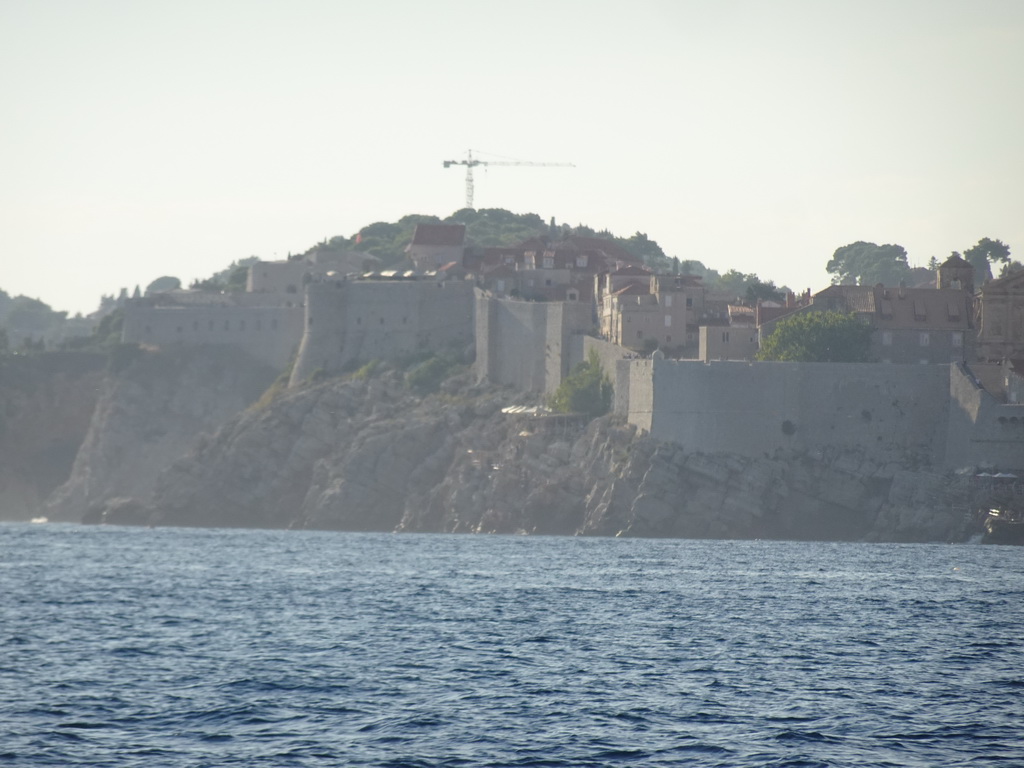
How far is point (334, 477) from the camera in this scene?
93.1 meters

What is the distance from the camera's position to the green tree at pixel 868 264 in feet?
543

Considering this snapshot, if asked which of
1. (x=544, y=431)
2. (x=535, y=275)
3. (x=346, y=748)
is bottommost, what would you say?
(x=346, y=748)

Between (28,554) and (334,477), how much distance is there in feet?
69.4

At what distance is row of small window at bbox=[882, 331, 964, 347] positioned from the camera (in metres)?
88.6

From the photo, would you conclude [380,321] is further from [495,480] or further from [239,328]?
[495,480]

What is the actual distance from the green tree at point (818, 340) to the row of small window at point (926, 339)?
1597 millimetres

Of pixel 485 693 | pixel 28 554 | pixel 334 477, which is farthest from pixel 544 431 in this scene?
pixel 485 693

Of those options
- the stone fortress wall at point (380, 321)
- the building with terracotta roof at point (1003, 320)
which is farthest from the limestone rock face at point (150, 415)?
the building with terracotta roof at point (1003, 320)

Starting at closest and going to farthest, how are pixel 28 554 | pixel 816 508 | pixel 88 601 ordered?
pixel 88 601 → pixel 28 554 → pixel 816 508

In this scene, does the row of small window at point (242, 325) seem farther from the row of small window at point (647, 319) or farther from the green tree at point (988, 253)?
the green tree at point (988, 253)

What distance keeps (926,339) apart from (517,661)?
2067 inches

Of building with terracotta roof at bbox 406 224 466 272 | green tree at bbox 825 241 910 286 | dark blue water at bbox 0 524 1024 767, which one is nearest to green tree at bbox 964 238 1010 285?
green tree at bbox 825 241 910 286

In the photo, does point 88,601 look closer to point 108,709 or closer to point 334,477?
point 108,709

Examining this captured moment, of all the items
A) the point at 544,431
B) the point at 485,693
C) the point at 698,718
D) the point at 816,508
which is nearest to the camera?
the point at 698,718
